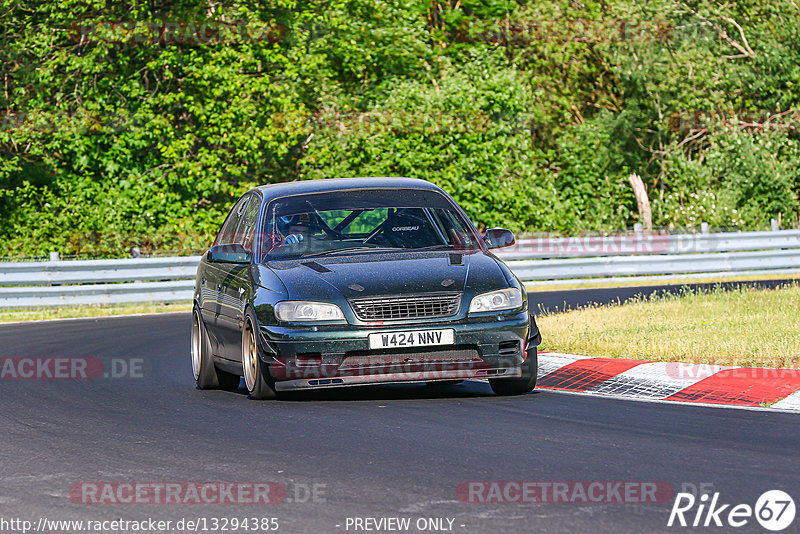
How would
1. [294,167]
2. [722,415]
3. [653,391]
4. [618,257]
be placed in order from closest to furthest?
[722,415], [653,391], [618,257], [294,167]

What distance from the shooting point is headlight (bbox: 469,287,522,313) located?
9453 mm

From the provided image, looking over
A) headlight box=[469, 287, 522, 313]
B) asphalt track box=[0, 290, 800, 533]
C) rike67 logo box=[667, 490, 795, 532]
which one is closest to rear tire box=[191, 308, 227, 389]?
asphalt track box=[0, 290, 800, 533]

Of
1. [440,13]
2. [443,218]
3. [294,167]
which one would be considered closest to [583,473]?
[443,218]

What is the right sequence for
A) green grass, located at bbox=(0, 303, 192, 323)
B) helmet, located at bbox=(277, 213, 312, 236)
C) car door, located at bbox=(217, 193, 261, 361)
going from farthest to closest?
green grass, located at bbox=(0, 303, 192, 323) → helmet, located at bbox=(277, 213, 312, 236) → car door, located at bbox=(217, 193, 261, 361)

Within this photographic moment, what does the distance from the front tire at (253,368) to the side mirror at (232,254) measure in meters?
0.67

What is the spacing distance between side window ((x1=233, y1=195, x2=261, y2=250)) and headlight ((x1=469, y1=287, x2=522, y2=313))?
83.4 inches

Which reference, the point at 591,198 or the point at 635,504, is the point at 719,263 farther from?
the point at 635,504

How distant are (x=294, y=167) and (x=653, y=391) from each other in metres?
25.9

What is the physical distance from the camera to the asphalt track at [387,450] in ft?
19.7

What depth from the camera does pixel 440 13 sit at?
43406 mm

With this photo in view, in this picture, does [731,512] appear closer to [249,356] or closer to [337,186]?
[249,356]

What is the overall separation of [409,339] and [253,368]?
53.2 inches

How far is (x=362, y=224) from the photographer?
10.5 metres

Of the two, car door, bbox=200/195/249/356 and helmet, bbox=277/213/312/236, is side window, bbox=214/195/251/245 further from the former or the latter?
helmet, bbox=277/213/312/236
